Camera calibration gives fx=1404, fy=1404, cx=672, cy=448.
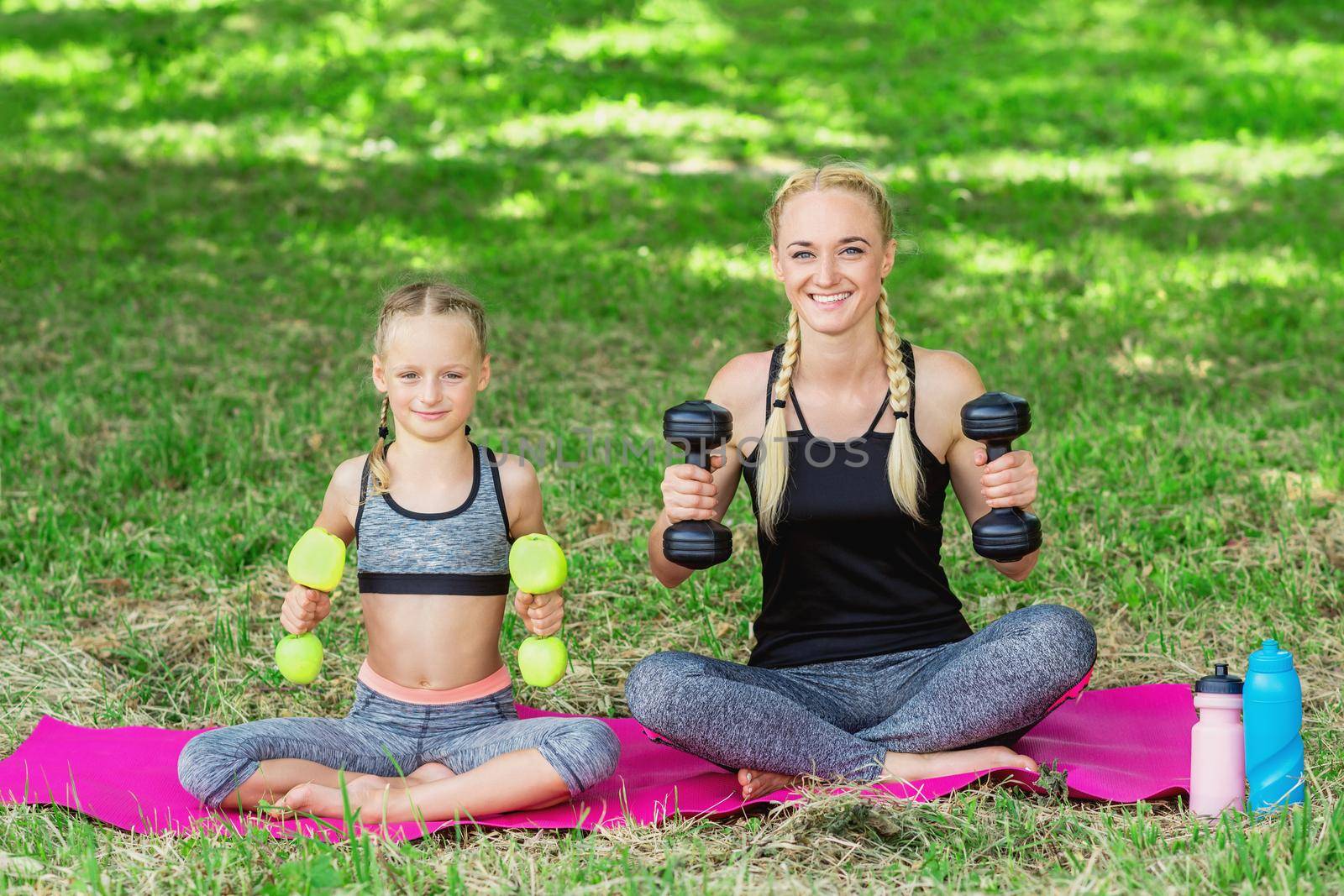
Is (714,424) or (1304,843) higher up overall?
(714,424)

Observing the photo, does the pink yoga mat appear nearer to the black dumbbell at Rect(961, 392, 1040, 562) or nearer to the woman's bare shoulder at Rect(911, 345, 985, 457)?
the black dumbbell at Rect(961, 392, 1040, 562)

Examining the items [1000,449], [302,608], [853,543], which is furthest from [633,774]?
[1000,449]

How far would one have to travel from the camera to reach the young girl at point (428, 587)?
3549 millimetres

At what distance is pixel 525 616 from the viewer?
3.66 metres

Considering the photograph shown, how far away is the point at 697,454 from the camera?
3.54m

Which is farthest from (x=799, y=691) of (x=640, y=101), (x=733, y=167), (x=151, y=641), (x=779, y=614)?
(x=640, y=101)

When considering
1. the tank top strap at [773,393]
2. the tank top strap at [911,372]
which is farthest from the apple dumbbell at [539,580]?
the tank top strap at [911,372]

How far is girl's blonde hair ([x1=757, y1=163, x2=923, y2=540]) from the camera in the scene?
3719 millimetres

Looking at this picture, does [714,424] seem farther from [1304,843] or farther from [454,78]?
[454,78]

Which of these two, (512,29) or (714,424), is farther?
(512,29)

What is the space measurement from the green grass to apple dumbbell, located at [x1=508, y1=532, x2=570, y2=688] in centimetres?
45

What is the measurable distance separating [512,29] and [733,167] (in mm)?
3009

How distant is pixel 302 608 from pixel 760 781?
1.26 meters

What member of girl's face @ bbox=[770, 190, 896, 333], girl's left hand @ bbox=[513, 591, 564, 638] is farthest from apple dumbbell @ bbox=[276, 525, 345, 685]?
girl's face @ bbox=[770, 190, 896, 333]
